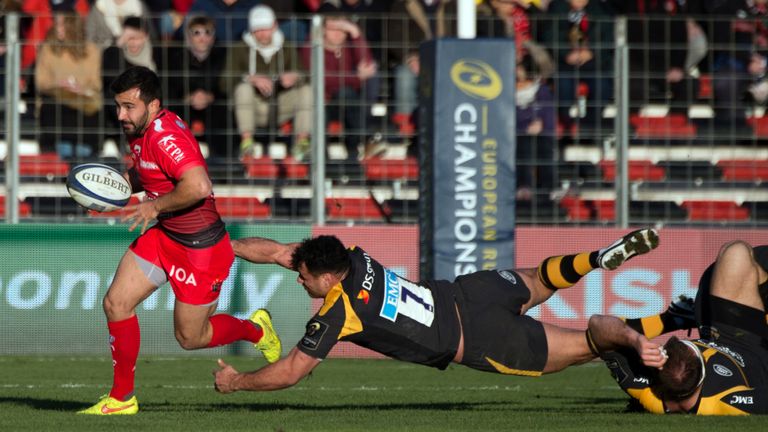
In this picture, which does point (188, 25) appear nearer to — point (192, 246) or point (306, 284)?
point (192, 246)

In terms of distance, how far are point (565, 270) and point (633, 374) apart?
77cm

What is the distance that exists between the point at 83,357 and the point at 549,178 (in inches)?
200

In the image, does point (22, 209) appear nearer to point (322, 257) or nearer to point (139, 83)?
point (139, 83)

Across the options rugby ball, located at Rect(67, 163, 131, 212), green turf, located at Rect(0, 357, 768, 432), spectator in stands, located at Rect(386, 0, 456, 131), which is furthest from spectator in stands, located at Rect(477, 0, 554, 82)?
rugby ball, located at Rect(67, 163, 131, 212)

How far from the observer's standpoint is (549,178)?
14.5 metres

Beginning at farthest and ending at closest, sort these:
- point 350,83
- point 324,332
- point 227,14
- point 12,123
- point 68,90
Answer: point 227,14 < point 350,83 < point 68,90 < point 12,123 < point 324,332

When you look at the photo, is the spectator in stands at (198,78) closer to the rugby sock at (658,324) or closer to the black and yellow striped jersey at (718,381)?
the rugby sock at (658,324)

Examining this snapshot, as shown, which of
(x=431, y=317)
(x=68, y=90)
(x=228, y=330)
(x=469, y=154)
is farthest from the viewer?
(x=68, y=90)

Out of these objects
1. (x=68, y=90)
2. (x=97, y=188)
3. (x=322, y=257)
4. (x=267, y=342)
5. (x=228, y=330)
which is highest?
(x=68, y=90)

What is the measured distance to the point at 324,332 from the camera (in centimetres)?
788

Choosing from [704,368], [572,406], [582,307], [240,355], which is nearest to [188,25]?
[240,355]

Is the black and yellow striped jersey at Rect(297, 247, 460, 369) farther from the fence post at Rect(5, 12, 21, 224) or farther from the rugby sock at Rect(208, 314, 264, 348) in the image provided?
the fence post at Rect(5, 12, 21, 224)

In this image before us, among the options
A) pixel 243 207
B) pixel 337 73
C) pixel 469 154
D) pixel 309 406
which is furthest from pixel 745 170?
pixel 309 406

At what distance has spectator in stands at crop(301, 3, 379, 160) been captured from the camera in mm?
14211
